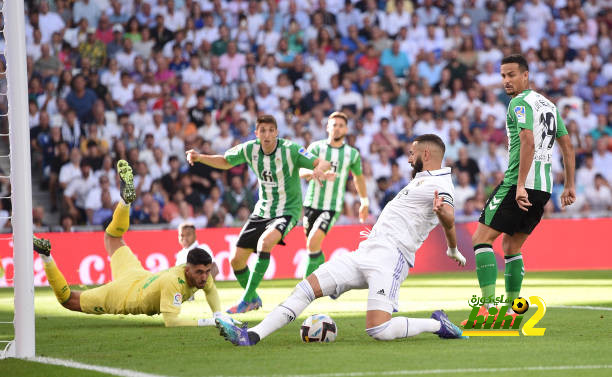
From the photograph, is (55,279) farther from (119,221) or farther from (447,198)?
(447,198)

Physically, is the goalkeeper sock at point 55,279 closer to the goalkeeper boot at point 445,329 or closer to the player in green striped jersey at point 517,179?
the goalkeeper boot at point 445,329

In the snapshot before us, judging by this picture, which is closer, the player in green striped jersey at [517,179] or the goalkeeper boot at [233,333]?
the goalkeeper boot at [233,333]

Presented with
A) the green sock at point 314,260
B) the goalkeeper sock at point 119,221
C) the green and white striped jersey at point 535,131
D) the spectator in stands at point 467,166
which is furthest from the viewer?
the spectator in stands at point 467,166

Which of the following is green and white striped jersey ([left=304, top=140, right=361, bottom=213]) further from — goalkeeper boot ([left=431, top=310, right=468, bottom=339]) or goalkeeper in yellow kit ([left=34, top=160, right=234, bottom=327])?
goalkeeper boot ([left=431, top=310, right=468, bottom=339])

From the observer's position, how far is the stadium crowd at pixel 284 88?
57.7 feet

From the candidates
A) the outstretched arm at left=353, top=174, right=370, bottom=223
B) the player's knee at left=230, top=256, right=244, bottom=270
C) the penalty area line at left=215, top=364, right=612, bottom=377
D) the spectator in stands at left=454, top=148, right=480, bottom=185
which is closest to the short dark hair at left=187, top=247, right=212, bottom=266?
the penalty area line at left=215, top=364, right=612, bottom=377

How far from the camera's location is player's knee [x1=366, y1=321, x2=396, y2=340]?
689 cm

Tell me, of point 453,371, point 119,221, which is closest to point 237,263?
point 119,221

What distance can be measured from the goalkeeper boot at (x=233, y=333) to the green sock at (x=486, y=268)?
8.20 feet

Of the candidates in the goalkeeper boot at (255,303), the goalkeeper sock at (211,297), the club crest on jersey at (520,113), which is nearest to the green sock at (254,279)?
the goalkeeper boot at (255,303)

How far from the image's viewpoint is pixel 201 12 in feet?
67.6

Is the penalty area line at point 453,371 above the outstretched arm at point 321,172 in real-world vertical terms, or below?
below

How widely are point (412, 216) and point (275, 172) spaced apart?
3766 mm

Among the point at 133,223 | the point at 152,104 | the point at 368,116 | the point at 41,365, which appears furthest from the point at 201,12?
the point at 41,365
